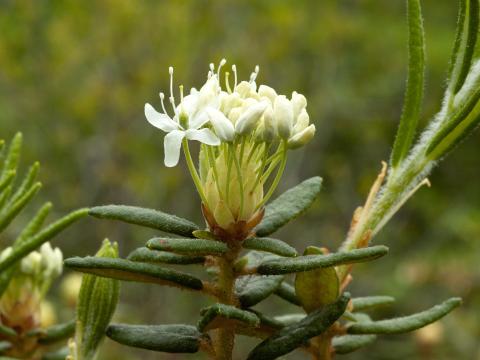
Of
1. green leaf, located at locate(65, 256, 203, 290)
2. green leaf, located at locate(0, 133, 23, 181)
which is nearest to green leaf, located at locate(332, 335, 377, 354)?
green leaf, located at locate(65, 256, 203, 290)

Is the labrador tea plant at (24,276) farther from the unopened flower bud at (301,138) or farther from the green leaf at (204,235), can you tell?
the unopened flower bud at (301,138)

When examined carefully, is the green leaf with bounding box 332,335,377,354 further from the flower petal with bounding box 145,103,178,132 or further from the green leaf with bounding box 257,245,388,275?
the flower petal with bounding box 145,103,178,132

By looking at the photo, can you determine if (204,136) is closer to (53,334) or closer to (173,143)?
(173,143)

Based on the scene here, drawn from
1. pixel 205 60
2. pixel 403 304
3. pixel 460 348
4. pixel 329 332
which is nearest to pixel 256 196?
pixel 329 332

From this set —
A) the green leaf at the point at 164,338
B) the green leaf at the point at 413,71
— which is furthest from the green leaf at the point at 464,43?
the green leaf at the point at 164,338

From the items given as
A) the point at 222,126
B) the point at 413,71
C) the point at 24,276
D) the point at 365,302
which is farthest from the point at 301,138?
the point at 24,276
